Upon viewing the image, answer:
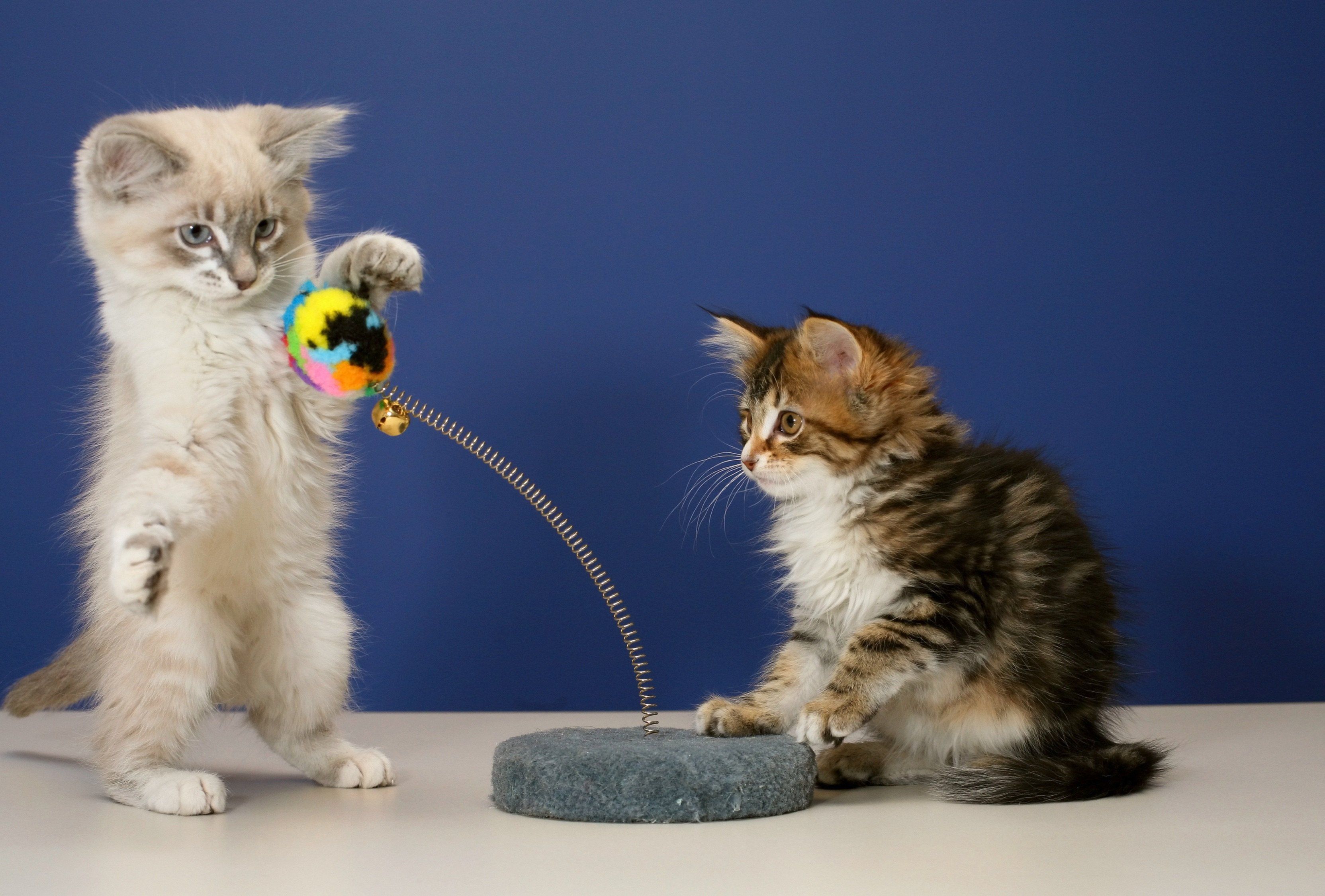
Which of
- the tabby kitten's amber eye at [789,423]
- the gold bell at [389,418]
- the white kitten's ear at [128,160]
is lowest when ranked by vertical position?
the gold bell at [389,418]

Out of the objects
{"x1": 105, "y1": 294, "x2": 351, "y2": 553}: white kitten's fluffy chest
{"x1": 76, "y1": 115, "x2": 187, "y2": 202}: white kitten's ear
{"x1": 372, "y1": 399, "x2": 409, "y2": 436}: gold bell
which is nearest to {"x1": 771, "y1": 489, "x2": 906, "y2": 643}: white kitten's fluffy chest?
{"x1": 372, "y1": 399, "x2": 409, "y2": 436}: gold bell

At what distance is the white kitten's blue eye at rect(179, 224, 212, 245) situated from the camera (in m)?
1.69

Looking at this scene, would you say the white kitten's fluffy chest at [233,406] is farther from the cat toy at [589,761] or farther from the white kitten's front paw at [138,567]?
the white kitten's front paw at [138,567]

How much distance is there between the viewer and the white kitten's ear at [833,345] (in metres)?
1.80

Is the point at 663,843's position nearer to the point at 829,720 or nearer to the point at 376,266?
the point at 829,720

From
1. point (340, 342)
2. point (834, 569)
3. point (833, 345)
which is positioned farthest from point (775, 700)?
point (340, 342)

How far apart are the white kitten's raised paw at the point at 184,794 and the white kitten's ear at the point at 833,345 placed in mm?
1098

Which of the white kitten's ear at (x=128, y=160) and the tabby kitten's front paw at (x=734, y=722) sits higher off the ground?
the white kitten's ear at (x=128, y=160)

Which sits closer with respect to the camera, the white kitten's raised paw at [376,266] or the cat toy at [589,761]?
the cat toy at [589,761]

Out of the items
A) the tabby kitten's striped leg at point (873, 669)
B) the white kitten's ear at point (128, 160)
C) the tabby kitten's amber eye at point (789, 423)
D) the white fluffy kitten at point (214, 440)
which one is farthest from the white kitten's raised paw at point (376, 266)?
the tabby kitten's striped leg at point (873, 669)

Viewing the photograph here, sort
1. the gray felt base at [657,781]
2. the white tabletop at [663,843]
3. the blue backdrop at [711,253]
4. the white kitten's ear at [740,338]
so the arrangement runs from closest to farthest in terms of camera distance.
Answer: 1. the white tabletop at [663,843]
2. the gray felt base at [657,781]
3. the white kitten's ear at [740,338]
4. the blue backdrop at [711,253]

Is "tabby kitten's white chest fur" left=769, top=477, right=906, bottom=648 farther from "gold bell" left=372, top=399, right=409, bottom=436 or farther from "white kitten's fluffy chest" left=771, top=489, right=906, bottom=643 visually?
"gold bell" left=372, top=399, right=409, bottom=436

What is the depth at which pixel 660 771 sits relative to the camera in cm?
156

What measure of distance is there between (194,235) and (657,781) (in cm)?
101
